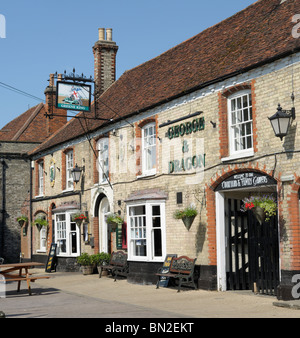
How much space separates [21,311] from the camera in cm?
1105

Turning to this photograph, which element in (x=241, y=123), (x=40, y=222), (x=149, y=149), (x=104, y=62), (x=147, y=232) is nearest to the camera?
(x=241, y=123)

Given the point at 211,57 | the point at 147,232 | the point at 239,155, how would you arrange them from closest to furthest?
the point at 239,155 → the point at 211,57 → the point at 147,232

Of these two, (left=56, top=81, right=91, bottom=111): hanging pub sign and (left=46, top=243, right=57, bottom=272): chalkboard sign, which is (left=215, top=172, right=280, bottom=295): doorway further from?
(left=46, top=243, right=57, bottom=272): chalkboard sign

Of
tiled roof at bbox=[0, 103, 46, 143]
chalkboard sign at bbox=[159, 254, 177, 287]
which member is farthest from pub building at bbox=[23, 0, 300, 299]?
tiled roof at bbox=[0, 103, 46, 143]

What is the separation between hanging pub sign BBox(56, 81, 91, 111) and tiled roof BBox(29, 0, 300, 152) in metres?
1.09

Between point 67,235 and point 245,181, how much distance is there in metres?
12.0

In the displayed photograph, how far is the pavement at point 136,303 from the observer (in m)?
10.1

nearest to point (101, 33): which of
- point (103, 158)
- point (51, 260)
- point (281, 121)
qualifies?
point (103, 158)

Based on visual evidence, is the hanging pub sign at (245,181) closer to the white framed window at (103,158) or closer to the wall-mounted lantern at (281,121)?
the wall-mounted lantern at (281,121)

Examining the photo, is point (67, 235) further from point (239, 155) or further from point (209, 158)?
point (239, 155)

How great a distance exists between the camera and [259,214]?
41.3ft

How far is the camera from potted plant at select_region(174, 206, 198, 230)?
14820 millimetres

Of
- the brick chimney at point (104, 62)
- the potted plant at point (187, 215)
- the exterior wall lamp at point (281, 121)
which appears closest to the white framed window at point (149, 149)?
the potted plant at point (187, 215)
